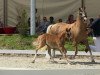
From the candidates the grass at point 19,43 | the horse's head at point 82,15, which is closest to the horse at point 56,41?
the horse's head at point 82,15

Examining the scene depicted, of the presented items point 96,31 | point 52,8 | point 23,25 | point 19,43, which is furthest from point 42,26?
point 96,31

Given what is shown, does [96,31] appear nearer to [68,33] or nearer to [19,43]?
[68,33]

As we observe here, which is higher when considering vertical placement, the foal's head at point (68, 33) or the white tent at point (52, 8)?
the white tent at point (52, 8)

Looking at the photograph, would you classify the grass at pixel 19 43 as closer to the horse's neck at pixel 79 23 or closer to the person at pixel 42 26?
the person at pixel 42 26

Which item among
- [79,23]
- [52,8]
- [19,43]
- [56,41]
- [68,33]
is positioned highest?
[52,8]

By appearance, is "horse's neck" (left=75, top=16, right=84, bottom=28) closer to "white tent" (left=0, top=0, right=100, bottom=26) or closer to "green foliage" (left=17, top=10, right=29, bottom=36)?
"green foliage" (left=17, top=10, right=29, bottom=36)

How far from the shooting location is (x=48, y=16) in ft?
87.2

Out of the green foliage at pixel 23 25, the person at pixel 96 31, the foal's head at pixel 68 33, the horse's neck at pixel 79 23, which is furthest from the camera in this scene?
the green foliage at pixel 23 25

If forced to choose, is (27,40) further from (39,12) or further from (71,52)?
(39,12)

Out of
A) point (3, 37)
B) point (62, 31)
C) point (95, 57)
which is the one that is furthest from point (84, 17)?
point (3, 37)

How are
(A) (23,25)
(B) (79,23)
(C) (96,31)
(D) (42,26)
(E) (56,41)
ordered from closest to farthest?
1. (E) (56,41)
2. (B) (79,23)
3. (C) (96,31)
4. (A) (23,25)
5. (D) (42,26)

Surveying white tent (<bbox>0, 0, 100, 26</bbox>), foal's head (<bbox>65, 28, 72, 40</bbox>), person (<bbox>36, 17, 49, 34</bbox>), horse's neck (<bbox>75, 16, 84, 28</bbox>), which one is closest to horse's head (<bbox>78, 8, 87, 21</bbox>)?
horse's neck (<bbox>75, 16, 84, 28</bbox>)

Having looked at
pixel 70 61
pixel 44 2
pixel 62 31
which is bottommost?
pixel 70 61

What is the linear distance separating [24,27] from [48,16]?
4.82 meters
